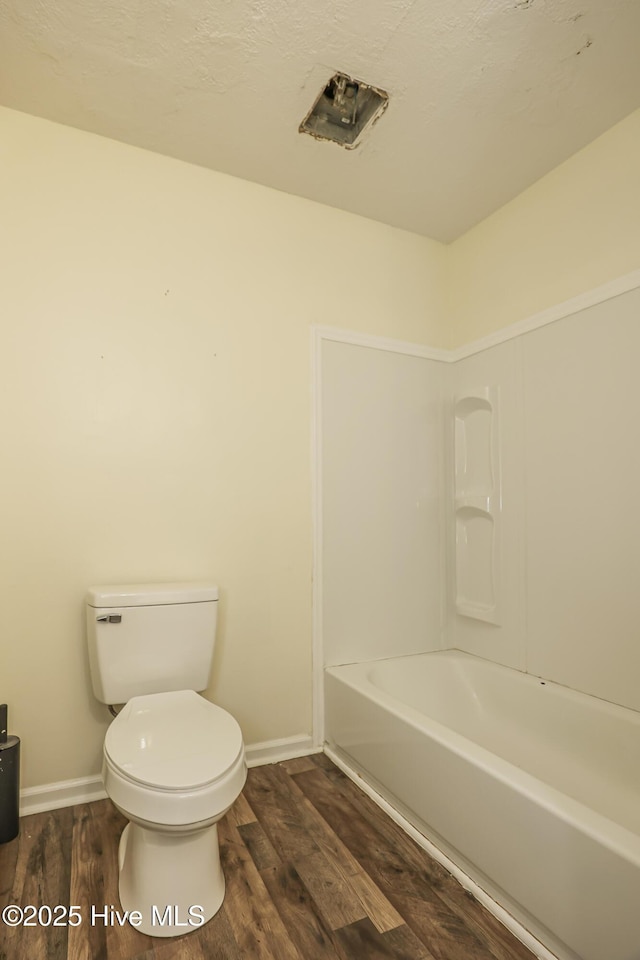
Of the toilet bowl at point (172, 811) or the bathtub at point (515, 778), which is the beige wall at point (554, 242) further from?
the toilet bowl at point (172, 811)

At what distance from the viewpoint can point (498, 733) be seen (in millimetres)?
2057

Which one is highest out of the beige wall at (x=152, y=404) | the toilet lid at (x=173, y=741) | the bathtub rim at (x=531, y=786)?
the beige wall at (x=152, y=404)

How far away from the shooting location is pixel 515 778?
1.32 m

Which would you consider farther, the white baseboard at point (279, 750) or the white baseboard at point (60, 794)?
the white baseboard at point (279, 750)

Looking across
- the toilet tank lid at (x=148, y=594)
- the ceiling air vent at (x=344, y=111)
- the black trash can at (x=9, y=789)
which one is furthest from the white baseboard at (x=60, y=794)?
the ceiling air vent at (x=344, y=111)

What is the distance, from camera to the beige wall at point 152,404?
1794 millimetres

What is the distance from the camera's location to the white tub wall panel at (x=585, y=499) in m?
1.77

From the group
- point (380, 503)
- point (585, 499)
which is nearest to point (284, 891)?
point (380, 503)

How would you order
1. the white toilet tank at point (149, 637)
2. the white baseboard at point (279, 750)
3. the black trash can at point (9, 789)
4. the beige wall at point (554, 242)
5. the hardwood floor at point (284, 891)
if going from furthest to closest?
1. the white baseboard at point (279, 750)
2. the beige wall at point (554, 242)
3. the white toilet tank at point (149, 637)
4. the black trash can at point (9, 789)
5. the hardwood floor at point (284, 891)

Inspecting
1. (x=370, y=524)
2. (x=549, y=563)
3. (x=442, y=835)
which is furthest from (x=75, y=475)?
(x=549, y=563)

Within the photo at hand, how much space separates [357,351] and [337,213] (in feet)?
2.09

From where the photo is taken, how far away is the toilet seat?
4.04ft

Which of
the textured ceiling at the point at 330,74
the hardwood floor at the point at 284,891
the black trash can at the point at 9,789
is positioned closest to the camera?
the hardwood floor at the point at 284,891

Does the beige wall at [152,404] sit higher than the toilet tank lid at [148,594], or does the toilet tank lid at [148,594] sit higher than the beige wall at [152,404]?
the beige wall at [152,404]
